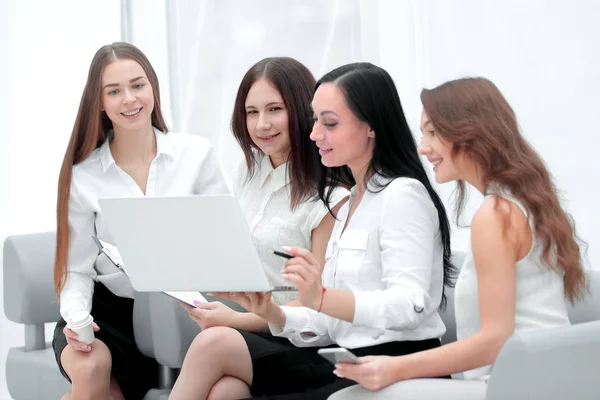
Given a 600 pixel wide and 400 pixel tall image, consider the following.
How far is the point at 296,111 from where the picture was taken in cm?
246

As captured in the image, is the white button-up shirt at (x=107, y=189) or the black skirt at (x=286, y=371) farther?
the white button-up shirt at (x=107, y=189)

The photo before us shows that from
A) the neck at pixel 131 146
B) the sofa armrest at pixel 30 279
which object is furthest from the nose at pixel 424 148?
the sofa armrest at pixel 30 279

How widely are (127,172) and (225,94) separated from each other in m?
1.69

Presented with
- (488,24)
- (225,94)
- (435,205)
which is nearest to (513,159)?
(435,205)

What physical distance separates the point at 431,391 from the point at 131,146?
1448 millimetres

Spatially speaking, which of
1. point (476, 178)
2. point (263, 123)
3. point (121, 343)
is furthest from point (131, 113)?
point (476, 178)

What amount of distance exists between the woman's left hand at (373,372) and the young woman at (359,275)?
0.16m

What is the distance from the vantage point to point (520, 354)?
148 centimetres

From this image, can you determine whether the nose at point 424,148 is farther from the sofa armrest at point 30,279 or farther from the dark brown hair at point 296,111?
the sofa armrest at point 30,279

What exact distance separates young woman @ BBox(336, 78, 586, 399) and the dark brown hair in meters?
0.64

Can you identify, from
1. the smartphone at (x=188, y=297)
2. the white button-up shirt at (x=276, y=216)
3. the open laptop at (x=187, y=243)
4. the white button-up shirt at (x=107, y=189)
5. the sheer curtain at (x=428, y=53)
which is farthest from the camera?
the sheer curtain at (x=428, y=53)

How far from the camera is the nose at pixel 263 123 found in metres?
2.43

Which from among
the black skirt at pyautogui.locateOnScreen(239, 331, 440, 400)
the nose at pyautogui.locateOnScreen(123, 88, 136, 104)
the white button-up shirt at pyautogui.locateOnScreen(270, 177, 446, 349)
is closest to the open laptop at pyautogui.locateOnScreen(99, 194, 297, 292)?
the white button-up shirt at pyautogui.locateOnScreen(270, 177, 446, 349)

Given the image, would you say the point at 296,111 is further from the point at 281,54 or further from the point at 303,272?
the point at 281,54
